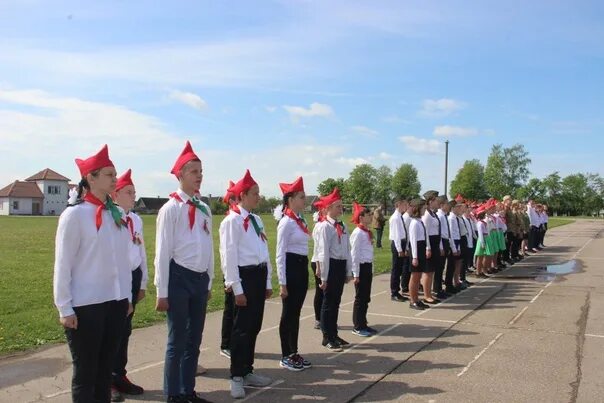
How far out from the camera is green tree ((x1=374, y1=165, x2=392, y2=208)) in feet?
428

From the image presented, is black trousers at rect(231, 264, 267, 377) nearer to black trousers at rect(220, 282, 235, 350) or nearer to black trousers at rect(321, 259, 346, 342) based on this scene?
black trousers at rect(220, 282, 235, 350)

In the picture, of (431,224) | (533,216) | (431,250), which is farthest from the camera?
(533,216)

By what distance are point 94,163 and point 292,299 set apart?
3039 mm

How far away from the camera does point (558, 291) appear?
1215 cm

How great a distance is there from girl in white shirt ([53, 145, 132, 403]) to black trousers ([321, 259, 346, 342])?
3.48 metres

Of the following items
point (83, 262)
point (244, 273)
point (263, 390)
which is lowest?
point (263, 390)

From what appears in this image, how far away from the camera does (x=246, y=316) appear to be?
5543 millimetres

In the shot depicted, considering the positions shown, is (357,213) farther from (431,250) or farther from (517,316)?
(517,316)

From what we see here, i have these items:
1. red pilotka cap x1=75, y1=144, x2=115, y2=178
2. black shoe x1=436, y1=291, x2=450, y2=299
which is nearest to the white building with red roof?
black shoe x1=436, y1=291, x2=450, y2=299

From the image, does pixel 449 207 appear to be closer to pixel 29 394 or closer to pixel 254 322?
pixel 254 322

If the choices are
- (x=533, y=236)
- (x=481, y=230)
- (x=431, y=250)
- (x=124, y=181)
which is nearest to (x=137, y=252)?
(x=124, y=181)

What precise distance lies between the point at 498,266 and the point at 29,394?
14.1 m

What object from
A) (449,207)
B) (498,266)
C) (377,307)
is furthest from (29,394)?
(498,266)

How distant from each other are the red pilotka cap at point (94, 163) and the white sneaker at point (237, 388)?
252cm
